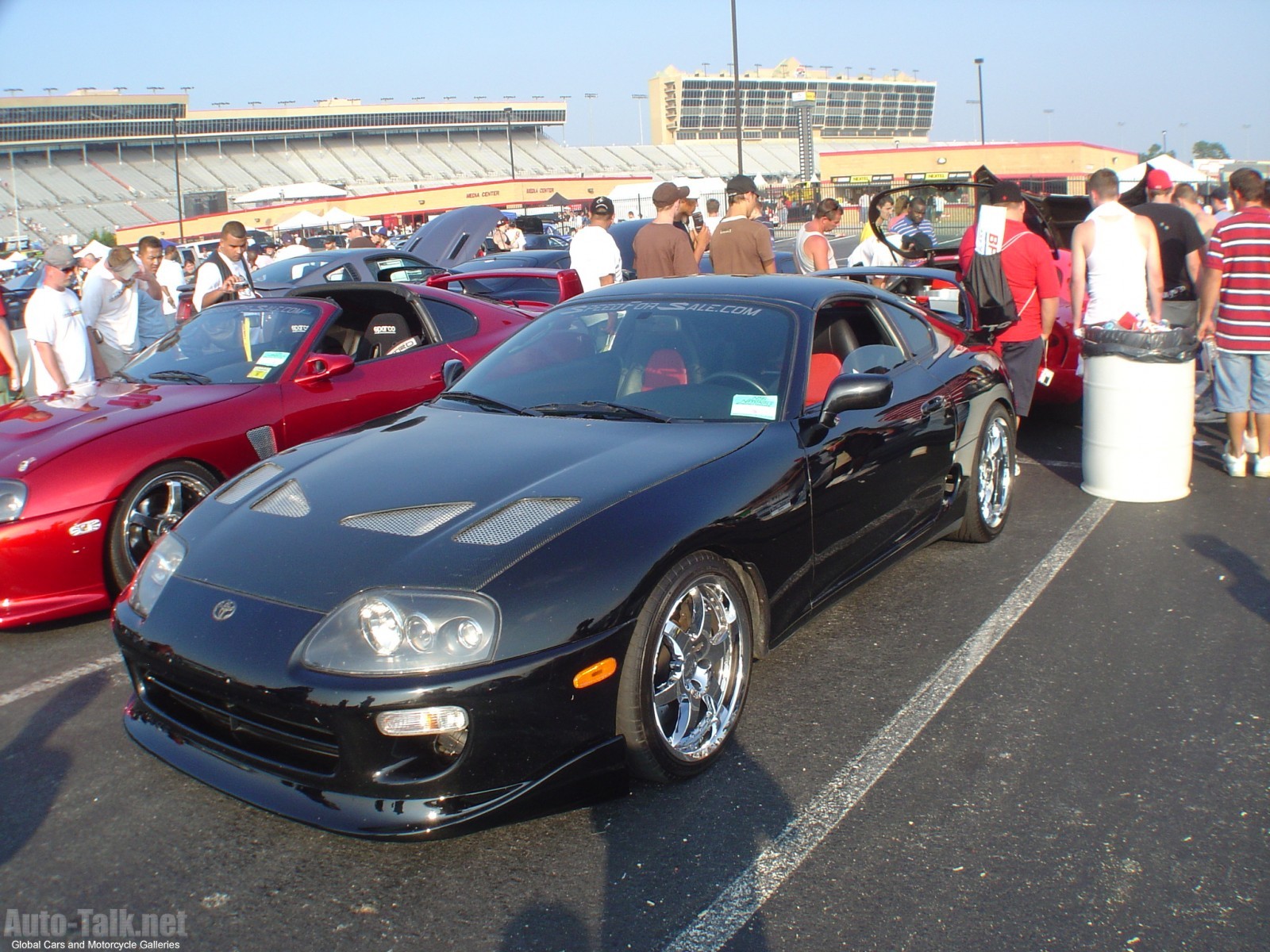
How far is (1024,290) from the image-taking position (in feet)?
21.5

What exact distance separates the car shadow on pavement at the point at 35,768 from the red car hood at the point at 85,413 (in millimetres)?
1076

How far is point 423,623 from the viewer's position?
2.67 meters

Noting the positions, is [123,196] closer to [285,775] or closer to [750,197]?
[750,197]

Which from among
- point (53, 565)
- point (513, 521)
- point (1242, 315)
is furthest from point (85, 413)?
point (1242, 315)

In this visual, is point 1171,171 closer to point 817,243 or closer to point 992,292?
point 817,243

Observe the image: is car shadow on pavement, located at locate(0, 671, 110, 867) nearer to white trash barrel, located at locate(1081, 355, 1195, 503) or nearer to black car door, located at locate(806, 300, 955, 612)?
black car door, located at locate(806, 300, 955, 612)

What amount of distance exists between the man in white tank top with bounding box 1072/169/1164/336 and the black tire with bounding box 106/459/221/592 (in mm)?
4959

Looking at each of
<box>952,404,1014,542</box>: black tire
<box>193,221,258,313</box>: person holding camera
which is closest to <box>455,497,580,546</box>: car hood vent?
<box>952,404,1014,542</box>: black tire

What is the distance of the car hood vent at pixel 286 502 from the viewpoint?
10.6 feet

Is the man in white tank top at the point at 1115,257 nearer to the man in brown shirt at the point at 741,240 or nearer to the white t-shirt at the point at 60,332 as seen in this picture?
the man in brown shirt at the point at 741,240

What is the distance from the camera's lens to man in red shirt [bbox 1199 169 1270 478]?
6.06m

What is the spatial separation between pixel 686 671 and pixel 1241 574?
117 inches

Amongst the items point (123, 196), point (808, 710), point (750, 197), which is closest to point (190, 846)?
point (808, 710)

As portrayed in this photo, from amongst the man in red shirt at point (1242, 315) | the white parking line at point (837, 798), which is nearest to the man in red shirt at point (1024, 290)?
the man in red shirt at point (1242, 315)
